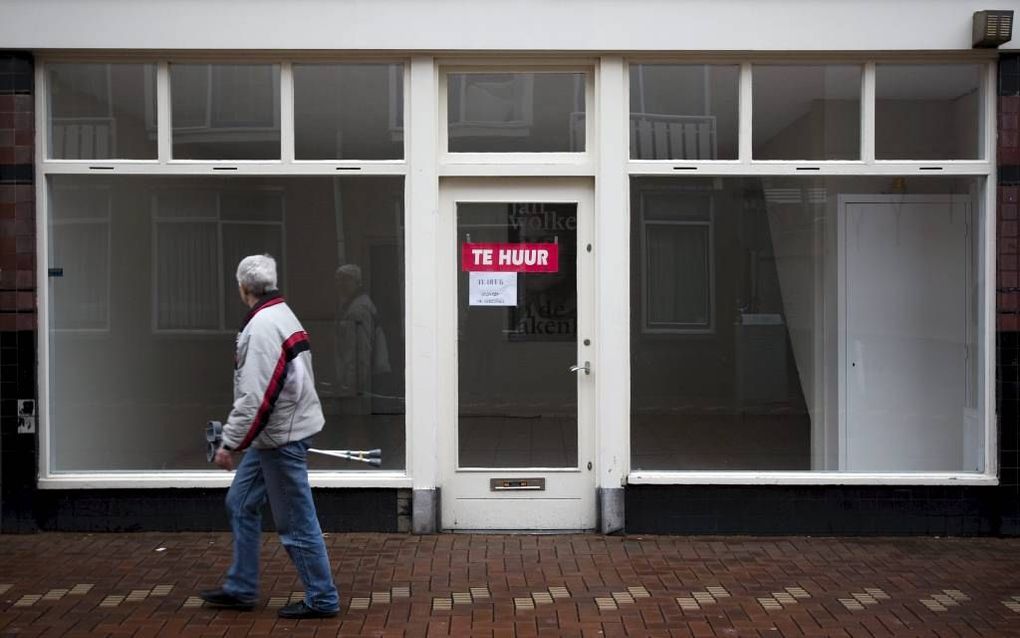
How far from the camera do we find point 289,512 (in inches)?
252

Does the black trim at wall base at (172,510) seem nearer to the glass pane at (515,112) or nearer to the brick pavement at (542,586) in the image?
the brick pavement at (542,586)

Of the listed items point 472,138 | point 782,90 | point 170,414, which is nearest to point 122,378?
point 170,414

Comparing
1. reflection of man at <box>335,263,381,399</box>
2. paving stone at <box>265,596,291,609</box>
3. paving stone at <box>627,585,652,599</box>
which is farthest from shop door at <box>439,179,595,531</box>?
paving stone at <box>265,596,291,609</box>

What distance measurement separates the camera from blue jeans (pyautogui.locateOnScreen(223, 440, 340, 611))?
6406 mm

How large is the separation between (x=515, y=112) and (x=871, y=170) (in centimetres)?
241

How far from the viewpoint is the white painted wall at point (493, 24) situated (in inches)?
321

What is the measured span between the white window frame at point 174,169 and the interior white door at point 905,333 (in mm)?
3086

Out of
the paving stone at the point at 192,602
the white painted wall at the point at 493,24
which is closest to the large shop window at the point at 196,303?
the white painted wall at the point at 493,24

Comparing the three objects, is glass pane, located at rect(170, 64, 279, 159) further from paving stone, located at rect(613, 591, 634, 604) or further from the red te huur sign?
paving stone, located at rect(613, 591, 634, 604)

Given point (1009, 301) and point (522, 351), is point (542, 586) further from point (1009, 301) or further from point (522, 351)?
point (1009, 301)

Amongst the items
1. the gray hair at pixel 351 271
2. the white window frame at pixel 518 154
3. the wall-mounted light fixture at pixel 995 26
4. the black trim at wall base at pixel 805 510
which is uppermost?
the wall-mounted light fixture at pixel 995 26

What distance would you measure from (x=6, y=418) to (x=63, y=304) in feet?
2.77

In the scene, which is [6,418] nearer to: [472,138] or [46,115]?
[46,115]

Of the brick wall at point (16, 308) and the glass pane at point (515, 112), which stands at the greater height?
the glass pane at point (515, 112)
